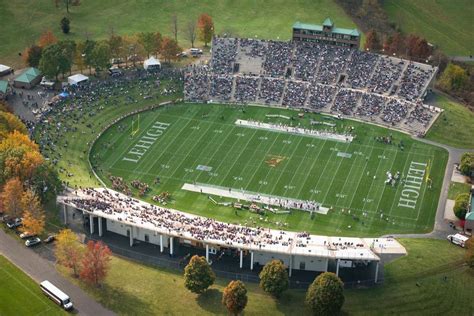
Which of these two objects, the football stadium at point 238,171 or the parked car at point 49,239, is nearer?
the football stadium at point 238,171

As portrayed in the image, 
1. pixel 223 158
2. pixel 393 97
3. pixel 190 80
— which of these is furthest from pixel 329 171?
pixel 190 80

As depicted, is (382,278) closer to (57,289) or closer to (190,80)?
(57,289)

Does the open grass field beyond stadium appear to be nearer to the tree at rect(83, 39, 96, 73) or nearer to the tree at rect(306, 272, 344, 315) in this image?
the tree at rect(83, 39, 96, 73)

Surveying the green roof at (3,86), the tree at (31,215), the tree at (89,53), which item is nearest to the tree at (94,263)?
the tree at (31,215)

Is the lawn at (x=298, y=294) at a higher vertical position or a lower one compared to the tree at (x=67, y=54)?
lower

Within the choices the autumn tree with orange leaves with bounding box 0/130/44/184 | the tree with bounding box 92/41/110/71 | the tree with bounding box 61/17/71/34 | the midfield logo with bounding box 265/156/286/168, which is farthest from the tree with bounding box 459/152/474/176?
the tree with bounding box 61/17/71/34

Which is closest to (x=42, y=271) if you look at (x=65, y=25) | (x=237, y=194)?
(x=237, y=194)

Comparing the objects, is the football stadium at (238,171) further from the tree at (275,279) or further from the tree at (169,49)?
the tree at (169,49)
